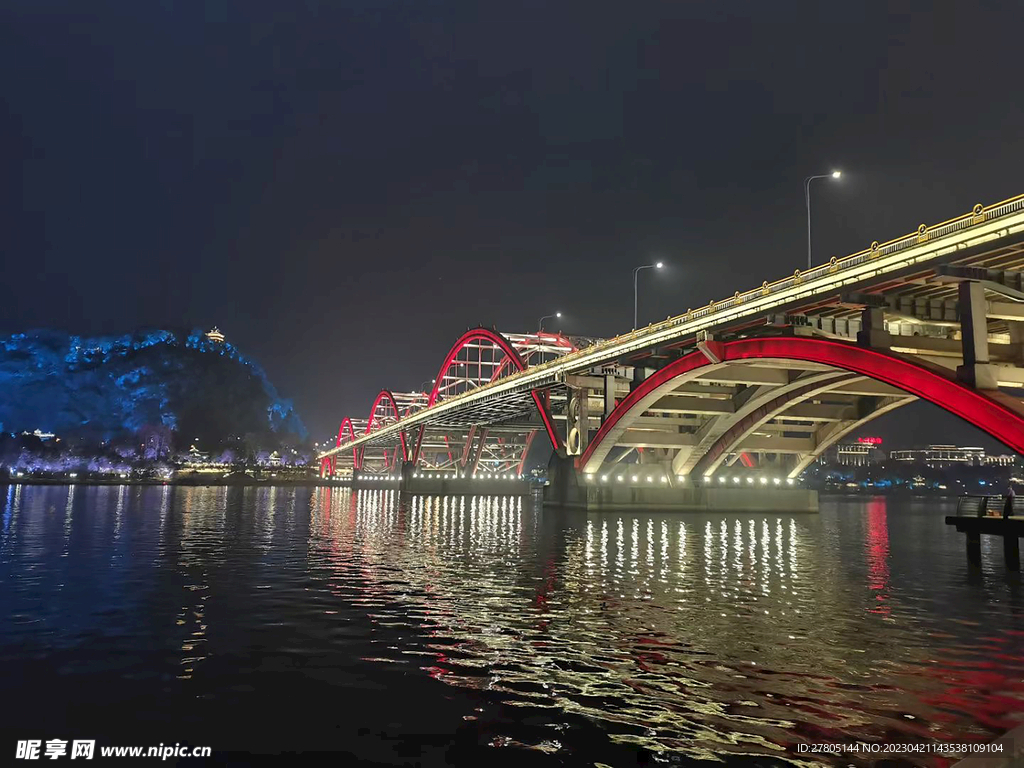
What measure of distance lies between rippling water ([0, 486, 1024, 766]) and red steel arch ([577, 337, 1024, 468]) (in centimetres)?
590

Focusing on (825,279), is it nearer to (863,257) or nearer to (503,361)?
(863,257)

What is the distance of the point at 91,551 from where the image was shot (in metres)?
31.5

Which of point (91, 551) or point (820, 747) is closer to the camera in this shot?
point (820, 747)

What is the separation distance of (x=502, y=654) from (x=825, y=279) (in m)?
33.0

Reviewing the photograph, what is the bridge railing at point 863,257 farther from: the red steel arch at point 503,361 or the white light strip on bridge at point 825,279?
the red steel arch at point 503,361

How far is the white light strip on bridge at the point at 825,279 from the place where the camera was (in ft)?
103

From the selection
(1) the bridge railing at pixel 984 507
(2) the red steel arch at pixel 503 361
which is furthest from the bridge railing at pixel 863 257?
(2) the red steel arch at pixel 503 361

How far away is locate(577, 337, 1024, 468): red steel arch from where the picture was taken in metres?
30.1

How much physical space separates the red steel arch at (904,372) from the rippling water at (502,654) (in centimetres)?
590

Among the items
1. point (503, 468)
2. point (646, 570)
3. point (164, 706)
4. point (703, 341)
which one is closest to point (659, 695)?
point (164, 706)

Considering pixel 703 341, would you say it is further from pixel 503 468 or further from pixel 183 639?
pixel 503 468

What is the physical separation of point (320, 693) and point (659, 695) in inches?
195

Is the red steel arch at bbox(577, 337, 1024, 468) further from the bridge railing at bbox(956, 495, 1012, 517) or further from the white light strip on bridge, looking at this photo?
the bridge railing at bbox(956, 495, 1012, 517)

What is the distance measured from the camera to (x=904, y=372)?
119ft
